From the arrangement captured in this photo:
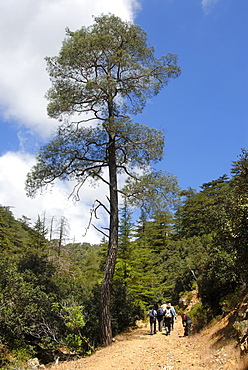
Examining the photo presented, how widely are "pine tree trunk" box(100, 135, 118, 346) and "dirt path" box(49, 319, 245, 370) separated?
57 centimetres

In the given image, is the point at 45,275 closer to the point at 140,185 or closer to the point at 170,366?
the point at 140,185

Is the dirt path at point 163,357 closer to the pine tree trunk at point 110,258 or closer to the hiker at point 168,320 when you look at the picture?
the pine tree trunk at point 110,258

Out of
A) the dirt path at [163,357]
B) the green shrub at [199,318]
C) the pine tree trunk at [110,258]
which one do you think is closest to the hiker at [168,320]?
the green shrub at [199,318]

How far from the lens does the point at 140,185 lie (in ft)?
34.6

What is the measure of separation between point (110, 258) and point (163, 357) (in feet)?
12.4

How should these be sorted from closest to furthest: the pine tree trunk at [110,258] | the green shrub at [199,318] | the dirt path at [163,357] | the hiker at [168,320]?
1. the dirt path at [163,357]
2. the pine tree trunk at [110,258]
3. the green shrub at [199,318]
4. the hiker at [168,320]

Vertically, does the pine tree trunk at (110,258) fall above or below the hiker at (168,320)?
above

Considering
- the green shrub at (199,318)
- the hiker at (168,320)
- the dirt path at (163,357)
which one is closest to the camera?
the dirt path at (163,357)

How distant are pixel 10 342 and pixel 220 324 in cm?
732

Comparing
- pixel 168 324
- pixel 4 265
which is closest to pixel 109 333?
pixel 168 324

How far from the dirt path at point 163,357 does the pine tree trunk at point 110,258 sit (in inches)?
22.3

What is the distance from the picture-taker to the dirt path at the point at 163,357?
5.66 m

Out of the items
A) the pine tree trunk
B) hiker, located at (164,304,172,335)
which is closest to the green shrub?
hiker, located at (164,304,172,335)

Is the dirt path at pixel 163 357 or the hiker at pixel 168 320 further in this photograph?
the hiker at pixel 168 320
